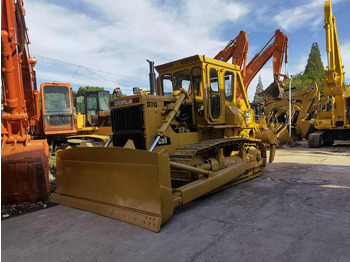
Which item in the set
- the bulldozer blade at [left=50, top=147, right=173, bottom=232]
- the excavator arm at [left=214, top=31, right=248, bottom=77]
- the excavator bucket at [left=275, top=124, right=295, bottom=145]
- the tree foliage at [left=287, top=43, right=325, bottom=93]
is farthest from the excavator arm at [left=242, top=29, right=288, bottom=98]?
the tree foliage at [left=287, top=43, right=325, bottom=93]

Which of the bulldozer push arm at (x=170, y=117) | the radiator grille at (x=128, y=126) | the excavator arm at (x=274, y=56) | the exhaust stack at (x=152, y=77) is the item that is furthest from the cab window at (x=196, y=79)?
the excavator arm at (x=274, y=56)

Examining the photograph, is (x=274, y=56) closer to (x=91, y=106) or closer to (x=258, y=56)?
(x=258, y=56)

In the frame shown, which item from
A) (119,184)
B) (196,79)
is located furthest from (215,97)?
(119,184)

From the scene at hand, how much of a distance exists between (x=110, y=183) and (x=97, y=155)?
0.49m

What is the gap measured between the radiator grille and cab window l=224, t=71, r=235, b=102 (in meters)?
2.45

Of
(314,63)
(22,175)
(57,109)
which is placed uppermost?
(314,63)

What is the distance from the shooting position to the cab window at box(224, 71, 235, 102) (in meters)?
6.47

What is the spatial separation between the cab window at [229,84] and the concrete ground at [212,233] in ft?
7.73

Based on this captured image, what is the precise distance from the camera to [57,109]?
10.3 meters

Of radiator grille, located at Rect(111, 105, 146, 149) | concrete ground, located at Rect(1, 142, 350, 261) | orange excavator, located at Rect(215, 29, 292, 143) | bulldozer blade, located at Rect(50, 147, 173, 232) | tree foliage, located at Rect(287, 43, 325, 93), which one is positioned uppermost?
tree foliage, located at Rect(287, 43, 325, 93)

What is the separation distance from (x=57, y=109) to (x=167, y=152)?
7.25 meters

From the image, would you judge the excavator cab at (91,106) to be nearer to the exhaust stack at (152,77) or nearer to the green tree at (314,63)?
the exhaust stack at (152,77)

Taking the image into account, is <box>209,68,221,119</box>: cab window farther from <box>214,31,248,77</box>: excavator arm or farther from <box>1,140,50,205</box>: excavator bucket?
<box>214,31,248,77</box>: excavator arm

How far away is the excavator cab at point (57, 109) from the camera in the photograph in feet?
33.1
